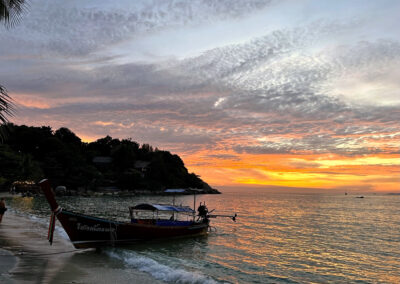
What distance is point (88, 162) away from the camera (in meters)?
134

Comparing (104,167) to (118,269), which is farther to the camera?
(104,167)

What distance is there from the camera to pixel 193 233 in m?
26.8

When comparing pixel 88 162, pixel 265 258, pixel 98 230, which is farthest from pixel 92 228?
pixel 88 162

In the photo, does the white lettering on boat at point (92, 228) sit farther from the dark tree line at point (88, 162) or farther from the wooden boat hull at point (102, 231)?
the dark tree line at point (88, 162)

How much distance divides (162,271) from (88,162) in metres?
128

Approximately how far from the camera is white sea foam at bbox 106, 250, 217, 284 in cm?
1375

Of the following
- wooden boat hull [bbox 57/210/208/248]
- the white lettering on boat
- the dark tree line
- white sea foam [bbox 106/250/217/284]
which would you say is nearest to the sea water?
white sea foam [bbox 106/250/217/284]

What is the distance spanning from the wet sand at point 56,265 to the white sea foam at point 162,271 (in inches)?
20.6

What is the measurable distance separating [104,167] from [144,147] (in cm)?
3728

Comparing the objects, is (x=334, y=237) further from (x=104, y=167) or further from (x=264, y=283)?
(x=104, y=167)

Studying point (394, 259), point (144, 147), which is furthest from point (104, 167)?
point (394, 259)

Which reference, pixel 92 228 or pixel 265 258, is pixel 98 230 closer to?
pixel 92 228

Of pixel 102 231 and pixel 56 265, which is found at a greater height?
pixel 102 231

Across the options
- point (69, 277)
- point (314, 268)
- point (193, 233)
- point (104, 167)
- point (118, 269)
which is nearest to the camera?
point (69, 277)
